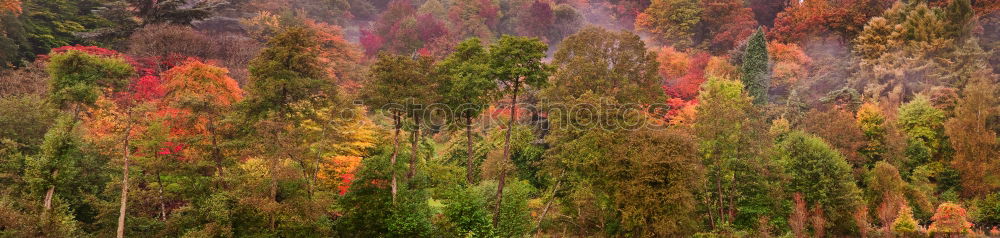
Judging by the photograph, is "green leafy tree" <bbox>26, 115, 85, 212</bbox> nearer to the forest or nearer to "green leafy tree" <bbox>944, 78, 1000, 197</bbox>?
the forest

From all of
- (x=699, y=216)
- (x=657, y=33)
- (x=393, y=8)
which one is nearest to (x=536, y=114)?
(x=699, y=216)

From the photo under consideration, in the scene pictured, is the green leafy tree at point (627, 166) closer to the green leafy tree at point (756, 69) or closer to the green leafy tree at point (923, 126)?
the green leafy tree at point (923, 126)

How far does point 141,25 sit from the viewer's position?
4331cm

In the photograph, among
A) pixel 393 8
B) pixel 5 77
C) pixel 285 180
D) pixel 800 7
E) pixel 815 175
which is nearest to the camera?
pixel 285 180

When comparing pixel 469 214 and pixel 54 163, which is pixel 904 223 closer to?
pixel 469 214

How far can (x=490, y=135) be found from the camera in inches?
1543

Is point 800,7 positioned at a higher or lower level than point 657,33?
higher

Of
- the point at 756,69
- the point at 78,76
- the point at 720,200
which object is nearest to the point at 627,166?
the point at 720,200

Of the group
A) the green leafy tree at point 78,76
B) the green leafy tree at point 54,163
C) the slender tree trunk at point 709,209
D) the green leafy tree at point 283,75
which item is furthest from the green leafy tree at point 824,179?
the green leafy tree at point 78,76

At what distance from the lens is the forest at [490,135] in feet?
78.6

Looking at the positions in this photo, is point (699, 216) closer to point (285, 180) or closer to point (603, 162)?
point (603, 162)

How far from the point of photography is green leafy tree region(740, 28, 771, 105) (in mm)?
44125

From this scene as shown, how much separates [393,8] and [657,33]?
29143 mm

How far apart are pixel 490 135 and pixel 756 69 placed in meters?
20.4
